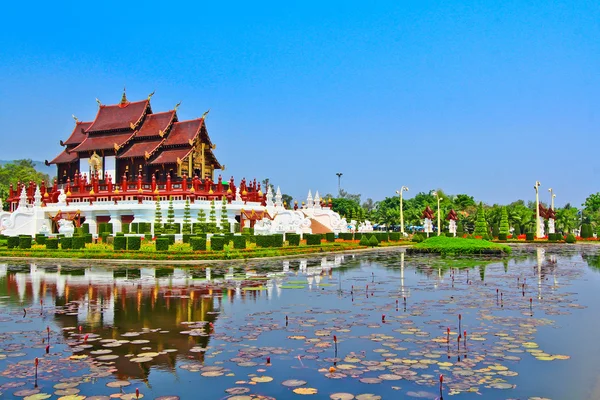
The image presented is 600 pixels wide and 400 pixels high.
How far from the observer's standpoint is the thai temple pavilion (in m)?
56.3

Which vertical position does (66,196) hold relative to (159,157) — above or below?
below

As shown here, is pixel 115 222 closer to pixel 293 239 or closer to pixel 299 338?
pixel 293 239

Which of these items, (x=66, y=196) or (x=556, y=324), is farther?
(x=66, y=196)

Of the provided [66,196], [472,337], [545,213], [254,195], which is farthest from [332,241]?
[472,337]

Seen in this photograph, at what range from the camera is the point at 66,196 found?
51969 mm

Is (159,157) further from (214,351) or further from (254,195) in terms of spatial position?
(214,351)

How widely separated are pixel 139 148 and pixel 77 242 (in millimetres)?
23729

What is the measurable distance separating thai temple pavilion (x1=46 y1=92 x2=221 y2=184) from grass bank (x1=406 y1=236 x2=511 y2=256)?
2661 centimetres

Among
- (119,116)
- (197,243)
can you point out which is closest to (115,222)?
(119,116)

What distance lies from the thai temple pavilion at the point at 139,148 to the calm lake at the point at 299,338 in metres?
35.4

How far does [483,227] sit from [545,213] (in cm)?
1421

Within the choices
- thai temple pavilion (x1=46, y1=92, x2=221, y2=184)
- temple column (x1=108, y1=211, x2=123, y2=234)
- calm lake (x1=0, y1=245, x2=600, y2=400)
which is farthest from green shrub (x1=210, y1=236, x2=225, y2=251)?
thai temple pavilion (x1=46, y1=92, x2=221, y2=184)

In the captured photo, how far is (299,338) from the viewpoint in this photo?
11.6 m

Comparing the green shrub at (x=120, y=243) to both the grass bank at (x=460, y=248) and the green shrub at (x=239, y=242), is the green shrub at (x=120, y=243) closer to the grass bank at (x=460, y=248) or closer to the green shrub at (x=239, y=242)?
the green shrub at (x=239, y=242)
